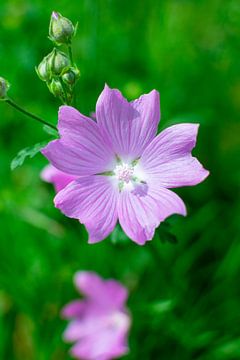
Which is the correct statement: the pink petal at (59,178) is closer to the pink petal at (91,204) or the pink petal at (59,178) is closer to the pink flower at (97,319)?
the pink petal at (91,204)

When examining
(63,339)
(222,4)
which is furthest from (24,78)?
(63,339)

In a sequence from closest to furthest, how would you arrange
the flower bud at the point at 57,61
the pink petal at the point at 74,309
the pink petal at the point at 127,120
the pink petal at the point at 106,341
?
the flower bud at the point at 57,61, the pink petal at the point at 127,120, the pink petal at the point at 106,341, the pink petal at the point at 74,309

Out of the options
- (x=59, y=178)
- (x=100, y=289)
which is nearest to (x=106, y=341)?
(x=100, y=289)

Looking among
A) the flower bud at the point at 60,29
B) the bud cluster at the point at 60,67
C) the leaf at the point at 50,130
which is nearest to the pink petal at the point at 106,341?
the leaf at the point at 50,130

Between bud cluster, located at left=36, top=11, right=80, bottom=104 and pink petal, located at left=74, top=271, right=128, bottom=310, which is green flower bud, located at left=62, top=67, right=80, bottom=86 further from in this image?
pink petal, located at left=74, top=271, right=128, bottom=310

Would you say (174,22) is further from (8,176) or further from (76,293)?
(76,293)

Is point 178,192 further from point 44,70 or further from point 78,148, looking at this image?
point 44,70
